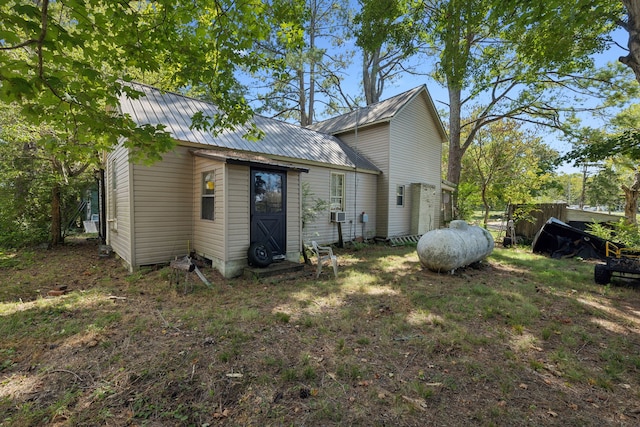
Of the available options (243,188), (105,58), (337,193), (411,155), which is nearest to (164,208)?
(243,188)

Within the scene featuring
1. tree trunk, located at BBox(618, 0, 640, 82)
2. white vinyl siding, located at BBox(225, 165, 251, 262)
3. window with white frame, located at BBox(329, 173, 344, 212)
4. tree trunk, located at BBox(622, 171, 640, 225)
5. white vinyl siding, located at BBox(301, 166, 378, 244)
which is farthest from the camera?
tree trunk, located at BBox(622, 171, 640, 225)

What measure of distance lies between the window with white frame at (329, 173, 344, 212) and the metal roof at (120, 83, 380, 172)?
1.88 ft

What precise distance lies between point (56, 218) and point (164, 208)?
6.22 metres

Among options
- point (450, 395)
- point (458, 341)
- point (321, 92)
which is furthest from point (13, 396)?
point (321, 92)

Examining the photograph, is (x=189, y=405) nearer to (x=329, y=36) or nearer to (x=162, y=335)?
(x=162, y=335)

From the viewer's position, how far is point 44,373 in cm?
279

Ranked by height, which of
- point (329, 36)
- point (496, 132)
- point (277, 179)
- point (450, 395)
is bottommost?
point (450, 395)

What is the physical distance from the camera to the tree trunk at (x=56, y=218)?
31.4 ft

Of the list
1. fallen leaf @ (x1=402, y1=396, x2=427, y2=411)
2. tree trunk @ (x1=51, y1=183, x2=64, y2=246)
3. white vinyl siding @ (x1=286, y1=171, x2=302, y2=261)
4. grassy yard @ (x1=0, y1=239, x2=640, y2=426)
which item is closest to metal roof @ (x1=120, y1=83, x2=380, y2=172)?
white vinyl siding @ (x1=286, y1=171, x2=302, y2=261)

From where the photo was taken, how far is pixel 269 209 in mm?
6902

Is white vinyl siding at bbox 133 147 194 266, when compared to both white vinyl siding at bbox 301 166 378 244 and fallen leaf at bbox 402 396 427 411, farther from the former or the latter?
fallen leaf at bbox 402 396 427 411

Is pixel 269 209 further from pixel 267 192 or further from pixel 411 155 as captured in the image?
pixel 411 155

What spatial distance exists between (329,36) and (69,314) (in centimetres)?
2125

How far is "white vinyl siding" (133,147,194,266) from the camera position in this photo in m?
6.54
